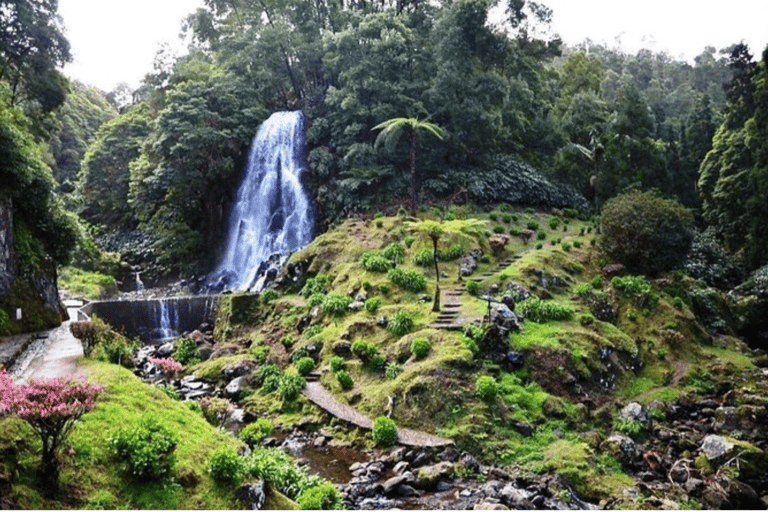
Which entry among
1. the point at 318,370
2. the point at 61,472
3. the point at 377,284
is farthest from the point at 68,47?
the point at 61,472

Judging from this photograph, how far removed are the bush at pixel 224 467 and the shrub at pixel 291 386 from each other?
742 cm

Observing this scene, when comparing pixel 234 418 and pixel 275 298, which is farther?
pixel 275 298

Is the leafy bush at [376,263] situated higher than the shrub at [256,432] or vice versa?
the leafy bush at [376,263]

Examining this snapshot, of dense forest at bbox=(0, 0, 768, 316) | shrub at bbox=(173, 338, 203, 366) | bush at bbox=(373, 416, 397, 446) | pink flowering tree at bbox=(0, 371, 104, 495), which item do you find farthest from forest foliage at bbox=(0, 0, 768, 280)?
pink flowering tree at bbox=(0, 371, 104, 495)

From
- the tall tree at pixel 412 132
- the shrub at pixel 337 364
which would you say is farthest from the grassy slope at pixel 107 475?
the tall tree at pixel 412 132

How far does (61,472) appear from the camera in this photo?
8211 mm

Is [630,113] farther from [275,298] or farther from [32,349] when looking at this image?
[32,349]

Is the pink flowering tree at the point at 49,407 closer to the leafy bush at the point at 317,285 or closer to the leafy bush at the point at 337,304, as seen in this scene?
the leafy bush at the point at 337,304

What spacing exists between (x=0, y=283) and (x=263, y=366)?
9.09 meters

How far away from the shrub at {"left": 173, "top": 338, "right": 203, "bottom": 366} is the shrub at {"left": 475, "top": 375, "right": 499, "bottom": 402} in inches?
433

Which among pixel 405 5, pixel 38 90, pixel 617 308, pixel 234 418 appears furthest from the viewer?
pixel 405 5

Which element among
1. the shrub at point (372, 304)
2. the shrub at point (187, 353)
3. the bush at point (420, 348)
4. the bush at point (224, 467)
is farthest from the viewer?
the shrub at point (187, 353)

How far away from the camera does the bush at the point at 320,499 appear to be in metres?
9.61

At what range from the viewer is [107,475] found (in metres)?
8.48
